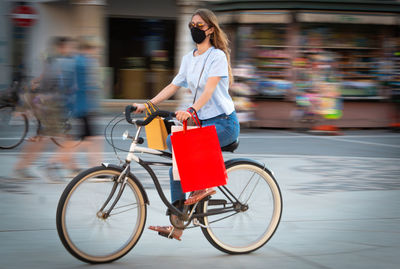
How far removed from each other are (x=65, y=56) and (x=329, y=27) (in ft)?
31.9

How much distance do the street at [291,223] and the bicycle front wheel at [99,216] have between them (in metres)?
0.13

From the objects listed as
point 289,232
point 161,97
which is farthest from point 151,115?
point 289,232

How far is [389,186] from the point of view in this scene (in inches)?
302

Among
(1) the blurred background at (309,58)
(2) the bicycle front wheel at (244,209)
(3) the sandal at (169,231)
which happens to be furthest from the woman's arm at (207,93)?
(1) the blurred background at (309,58)

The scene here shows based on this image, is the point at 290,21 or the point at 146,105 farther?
the point at 290,21

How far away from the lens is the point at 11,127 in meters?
10.5

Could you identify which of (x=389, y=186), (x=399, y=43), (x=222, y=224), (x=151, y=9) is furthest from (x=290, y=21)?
(x=222, y=224)

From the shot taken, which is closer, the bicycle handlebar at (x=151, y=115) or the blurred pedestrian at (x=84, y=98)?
the bicycle handlebar at (x=151, y=115)

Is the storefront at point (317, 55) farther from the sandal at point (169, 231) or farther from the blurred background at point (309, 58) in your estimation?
the sandal at point (169, 231)

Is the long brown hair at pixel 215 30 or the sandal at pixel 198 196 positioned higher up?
the long brown hair at pixel 215 30

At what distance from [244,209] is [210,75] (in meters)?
1.04

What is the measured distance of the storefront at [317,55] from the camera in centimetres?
1530

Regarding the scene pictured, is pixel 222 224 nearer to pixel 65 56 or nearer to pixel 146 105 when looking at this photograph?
pixel 146 105

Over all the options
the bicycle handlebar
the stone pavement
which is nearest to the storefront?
the stone pavement
